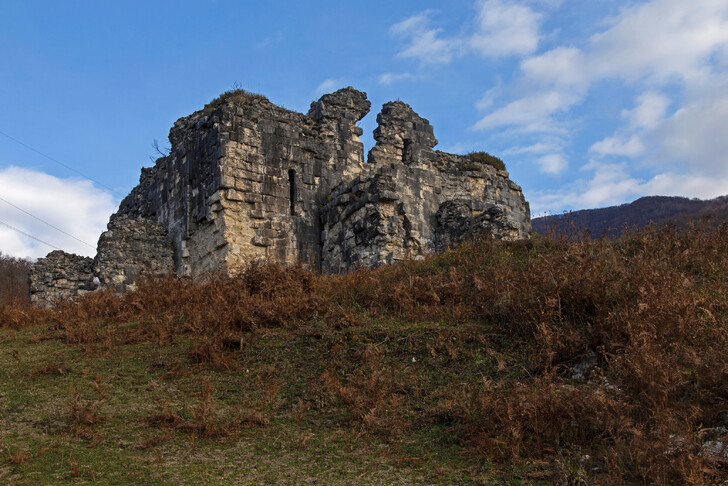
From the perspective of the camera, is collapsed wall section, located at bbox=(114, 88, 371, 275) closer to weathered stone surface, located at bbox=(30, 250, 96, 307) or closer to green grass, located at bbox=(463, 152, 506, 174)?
weathered stone surface, located at bbox=(30, 250, 96, 307)

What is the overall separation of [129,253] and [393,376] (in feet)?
36.6

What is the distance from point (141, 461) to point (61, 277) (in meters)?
12.7

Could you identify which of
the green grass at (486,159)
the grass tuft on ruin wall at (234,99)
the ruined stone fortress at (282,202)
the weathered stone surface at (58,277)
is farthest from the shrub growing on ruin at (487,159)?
the weathered stone surface at (58,277)

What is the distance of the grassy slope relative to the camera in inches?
191

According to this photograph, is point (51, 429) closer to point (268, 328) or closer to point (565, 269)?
point (268, 328)

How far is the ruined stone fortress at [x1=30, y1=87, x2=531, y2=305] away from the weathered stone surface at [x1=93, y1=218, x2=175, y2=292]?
0.09ft

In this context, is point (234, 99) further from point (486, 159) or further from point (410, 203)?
point (486, 159)

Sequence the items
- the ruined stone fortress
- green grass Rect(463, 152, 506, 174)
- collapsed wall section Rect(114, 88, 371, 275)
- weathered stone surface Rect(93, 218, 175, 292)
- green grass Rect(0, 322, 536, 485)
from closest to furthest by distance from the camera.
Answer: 1. green grass Rect(0, 322, 536, 485)
2. the ruined stone fortress
3. collapsed wall section Rect(114, 88, 371, 275)
4. weathered stone surface Rect(93, 218, 175, 292)
5. green grass Rect(463, 152, 506, 174)

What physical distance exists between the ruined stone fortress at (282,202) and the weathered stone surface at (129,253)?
27 millimetres

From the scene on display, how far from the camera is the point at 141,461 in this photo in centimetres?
495

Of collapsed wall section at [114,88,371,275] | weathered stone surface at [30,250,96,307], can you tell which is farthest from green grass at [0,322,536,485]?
weathered stone surface at [30,250,96,307]

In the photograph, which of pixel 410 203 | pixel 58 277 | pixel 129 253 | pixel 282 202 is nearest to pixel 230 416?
pixel 282 202

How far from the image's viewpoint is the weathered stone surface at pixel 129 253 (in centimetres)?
1522

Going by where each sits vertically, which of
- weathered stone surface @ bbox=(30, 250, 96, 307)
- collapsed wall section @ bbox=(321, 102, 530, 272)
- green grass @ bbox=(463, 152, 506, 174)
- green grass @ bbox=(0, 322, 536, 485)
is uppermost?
green grass @ bbox=(463, 152, 506, 174)
